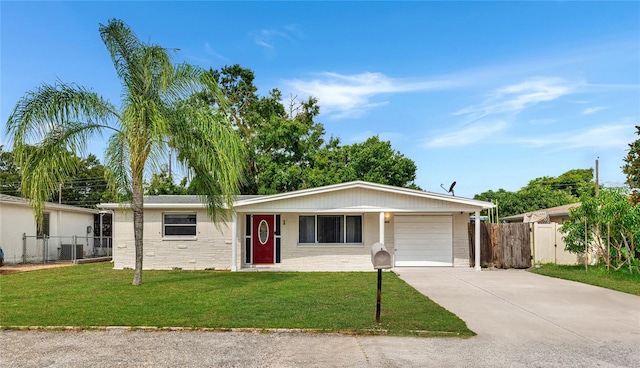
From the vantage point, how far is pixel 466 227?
54.4 ft

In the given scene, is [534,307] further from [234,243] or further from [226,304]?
[234,243]

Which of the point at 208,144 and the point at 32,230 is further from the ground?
the point at 208,144

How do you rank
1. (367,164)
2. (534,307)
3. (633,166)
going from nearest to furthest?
(534,307) < (633,166) < (367,164)

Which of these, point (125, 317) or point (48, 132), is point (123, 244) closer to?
point (48, 132)

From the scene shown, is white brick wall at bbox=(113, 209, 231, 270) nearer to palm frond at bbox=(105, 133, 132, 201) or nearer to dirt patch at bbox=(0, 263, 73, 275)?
dirt patch at bbox=(0, 263, 73, 275)

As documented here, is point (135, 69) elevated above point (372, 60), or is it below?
below

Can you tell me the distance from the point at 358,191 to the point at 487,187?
31611 mm

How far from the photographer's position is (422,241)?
653 inches

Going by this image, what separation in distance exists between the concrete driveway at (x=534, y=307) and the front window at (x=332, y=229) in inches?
114

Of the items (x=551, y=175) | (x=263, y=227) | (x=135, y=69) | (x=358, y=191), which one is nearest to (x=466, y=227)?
(x=358, y=191)

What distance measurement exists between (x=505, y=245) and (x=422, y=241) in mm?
3037

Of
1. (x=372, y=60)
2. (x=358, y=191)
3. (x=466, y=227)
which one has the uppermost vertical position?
(x=372, y=60)

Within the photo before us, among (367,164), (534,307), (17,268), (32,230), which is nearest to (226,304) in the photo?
(534,307)

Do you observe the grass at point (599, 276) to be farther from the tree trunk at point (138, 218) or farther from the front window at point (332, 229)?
the tree trunk at point (138, 218)
